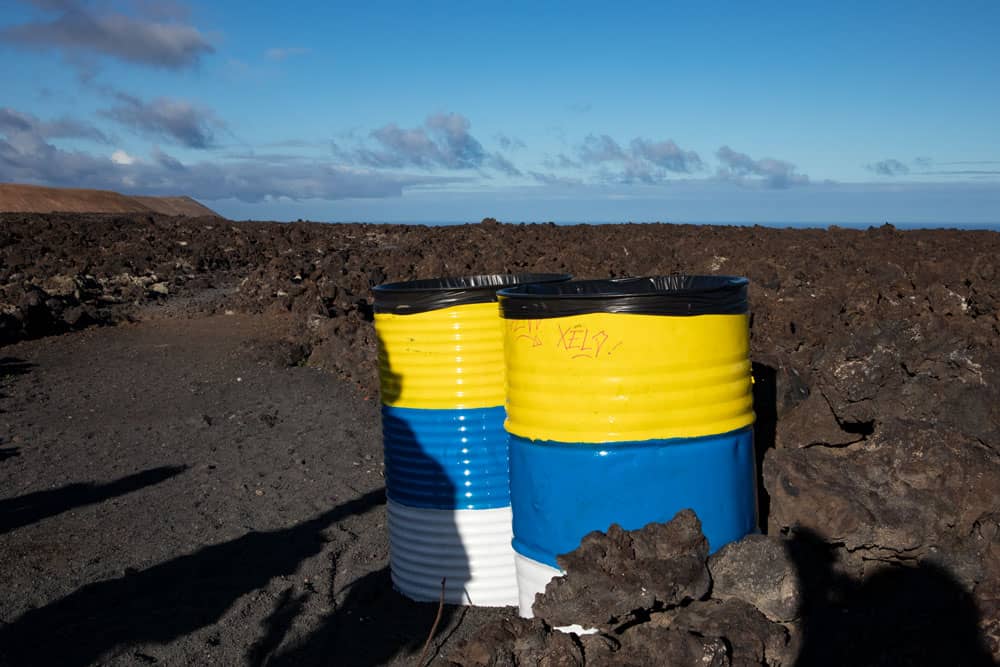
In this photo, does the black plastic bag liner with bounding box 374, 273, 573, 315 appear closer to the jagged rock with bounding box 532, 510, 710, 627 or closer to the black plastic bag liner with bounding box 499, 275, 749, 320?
the black plastic bag liner with bounding box 499, 275, 749, 320

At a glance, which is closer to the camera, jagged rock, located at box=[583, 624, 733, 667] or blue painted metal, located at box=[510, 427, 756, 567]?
jagged rock, located at box=[583, 624, 733, 667]

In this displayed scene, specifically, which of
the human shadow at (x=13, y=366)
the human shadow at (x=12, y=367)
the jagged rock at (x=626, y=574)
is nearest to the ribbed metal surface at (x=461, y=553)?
the jagged rock at (x=626, y=574)

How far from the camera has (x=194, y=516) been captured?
623 centimetres

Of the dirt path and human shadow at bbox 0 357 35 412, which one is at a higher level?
human shadow at bbox 0 357 35 412

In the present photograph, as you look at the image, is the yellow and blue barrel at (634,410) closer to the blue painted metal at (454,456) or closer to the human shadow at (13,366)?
the blue painted metal at (454,456)

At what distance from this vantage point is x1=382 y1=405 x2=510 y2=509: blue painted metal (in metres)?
4.29

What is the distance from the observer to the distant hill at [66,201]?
170ft

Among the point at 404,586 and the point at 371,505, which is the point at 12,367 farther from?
the point at 404,586

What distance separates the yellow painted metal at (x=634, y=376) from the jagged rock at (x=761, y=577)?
1.33ft

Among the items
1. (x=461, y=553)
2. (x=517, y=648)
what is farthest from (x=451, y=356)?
(x=517, y=648)

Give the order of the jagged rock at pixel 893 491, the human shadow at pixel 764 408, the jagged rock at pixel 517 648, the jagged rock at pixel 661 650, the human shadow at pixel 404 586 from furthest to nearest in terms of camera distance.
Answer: the human shadow at pixel 764 408
the human shadow at pixel 404 586
the jagged rock at pixel 893 491
the jagged rock at pixel 517 648
the jagged rock at pixel 661 650

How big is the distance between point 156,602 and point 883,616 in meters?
3.45

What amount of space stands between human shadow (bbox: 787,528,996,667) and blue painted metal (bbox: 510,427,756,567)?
255mm

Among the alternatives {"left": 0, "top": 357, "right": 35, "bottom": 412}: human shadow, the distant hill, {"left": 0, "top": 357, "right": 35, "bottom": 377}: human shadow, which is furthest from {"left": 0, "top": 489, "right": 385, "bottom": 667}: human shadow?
the distant hill
